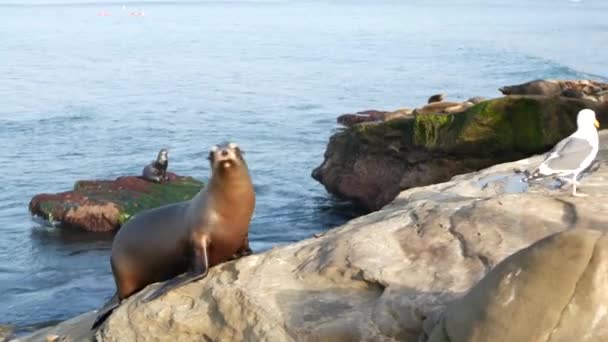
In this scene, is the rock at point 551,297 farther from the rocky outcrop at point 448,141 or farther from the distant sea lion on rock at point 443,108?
the distant sea lion on rock at point 443,108

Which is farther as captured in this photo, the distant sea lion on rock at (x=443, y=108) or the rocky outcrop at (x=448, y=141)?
the distant sea lion on rock at (x=443, y=108)

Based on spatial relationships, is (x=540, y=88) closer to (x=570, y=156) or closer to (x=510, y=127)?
(x=510, y=127)

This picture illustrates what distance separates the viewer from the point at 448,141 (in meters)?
13.9

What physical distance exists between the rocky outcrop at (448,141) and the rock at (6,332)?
637cm

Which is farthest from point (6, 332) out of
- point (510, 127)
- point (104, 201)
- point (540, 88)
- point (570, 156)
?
point (540, 88)

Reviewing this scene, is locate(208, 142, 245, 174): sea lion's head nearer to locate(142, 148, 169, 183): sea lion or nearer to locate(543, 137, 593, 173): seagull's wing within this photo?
locate(543, 137, 593, 173): seagull's wing

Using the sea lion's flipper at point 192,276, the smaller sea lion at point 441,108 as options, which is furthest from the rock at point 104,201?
the sea lion's flipper at point 192,276

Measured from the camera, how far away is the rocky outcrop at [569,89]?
46.6 feet

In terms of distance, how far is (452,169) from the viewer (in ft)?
45.3

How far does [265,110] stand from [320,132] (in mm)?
4457

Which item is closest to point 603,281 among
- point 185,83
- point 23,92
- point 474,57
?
point 23,92

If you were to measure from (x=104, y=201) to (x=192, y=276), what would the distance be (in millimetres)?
8126

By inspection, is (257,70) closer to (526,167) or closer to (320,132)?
(320,132)

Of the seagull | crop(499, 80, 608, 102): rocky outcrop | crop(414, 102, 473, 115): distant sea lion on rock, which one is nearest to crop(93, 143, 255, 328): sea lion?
the seagull
